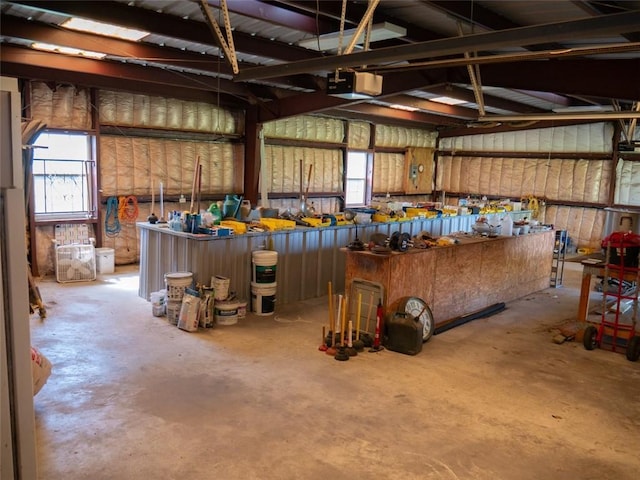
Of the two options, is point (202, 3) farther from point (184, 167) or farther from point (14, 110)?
point (184, 167)

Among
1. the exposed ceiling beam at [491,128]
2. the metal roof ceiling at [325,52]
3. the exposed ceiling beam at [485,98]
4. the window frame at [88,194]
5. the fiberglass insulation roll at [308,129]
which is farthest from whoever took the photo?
the exposed ceiling beam at [491,128]

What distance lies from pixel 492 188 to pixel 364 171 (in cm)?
370

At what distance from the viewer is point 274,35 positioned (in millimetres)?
6688

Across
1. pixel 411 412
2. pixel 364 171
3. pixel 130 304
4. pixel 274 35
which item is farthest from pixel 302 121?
pixel 411 412

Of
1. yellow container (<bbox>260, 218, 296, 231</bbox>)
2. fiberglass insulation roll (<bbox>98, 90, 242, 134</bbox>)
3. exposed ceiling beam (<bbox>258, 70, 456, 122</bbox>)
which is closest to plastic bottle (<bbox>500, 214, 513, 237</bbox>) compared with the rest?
exposed ceiling beam (<bbox>258, 70, 456, 122</bbox>)

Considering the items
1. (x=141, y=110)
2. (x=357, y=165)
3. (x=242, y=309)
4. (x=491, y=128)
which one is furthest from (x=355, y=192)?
(x=242, y=309)

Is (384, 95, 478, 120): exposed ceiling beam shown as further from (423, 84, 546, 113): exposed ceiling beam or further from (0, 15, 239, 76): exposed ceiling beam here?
(0, 15, 239, 76): exposed ceiling beam

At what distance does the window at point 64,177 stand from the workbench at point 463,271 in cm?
533

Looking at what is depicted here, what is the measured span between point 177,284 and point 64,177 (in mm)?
4026

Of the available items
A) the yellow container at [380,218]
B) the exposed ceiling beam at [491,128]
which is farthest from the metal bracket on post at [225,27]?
the exposed ceiling beam at [491,128]

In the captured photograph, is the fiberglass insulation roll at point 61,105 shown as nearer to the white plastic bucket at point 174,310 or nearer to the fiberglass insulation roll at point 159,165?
the fiberglass insulation roll at point 159,165

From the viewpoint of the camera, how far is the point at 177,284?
626 centimetres

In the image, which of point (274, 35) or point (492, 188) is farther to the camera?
point (492, 188)

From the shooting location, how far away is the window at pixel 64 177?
28.2 feet
